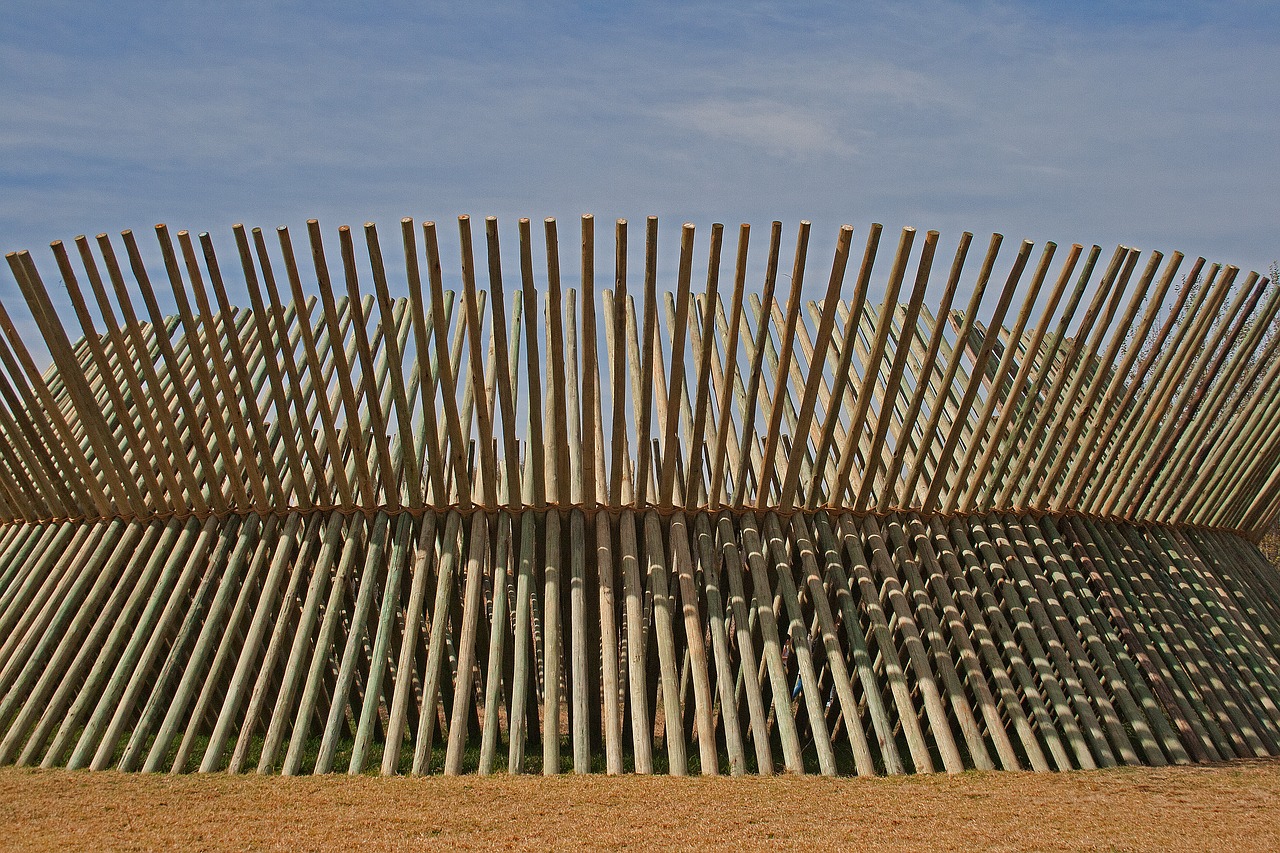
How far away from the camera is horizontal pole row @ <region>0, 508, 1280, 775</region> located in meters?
4.96

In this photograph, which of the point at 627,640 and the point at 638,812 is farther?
the point at 627,640

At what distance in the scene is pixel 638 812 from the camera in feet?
13.3

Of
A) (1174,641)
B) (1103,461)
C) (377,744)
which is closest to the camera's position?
(1174,641)

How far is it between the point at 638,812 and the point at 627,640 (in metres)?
1.17

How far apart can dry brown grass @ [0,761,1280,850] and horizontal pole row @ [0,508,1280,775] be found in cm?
27

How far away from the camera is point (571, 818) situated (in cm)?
398

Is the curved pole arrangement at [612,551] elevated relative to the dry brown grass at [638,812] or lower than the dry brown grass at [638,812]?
elevated

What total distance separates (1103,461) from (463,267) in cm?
429

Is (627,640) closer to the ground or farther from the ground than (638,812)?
farther from the ground

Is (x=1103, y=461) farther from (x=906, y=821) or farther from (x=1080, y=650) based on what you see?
(x=906, y=821)

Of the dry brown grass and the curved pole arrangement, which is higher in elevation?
the curved pole arrangement

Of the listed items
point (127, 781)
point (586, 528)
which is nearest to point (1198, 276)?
point (586, 528)

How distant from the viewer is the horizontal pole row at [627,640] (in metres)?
4.96

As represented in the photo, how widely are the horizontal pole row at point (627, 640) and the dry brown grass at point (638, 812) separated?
0.27 meters
